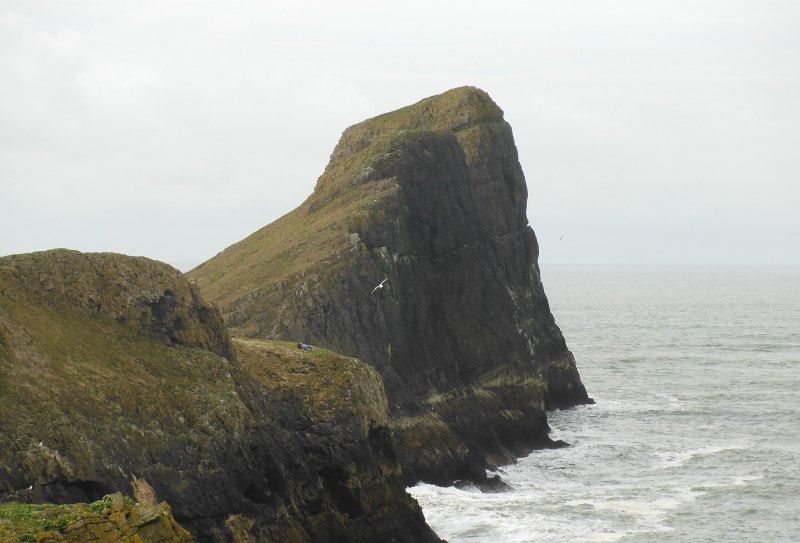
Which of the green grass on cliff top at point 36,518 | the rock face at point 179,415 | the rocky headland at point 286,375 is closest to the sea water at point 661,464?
the rocky headland at point 286,375

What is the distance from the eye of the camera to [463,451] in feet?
169

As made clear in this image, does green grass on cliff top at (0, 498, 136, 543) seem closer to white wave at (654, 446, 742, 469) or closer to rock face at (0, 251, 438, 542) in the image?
rock face at (0, 251, 438, 542)

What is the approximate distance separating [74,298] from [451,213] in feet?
116

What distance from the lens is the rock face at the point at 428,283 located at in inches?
2151

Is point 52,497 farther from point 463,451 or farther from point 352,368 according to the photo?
point 463,451

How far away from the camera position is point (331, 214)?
67.5 m

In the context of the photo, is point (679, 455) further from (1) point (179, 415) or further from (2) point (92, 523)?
(2) point (92, 523)

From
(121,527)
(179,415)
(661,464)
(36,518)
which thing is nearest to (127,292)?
(179,415)

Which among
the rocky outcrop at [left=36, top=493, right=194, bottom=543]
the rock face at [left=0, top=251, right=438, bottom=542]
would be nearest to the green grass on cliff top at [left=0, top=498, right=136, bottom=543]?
the rocky outcrop at [left=36, top=493, right=194, bottom=543]

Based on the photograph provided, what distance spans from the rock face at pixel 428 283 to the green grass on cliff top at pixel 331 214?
150 millimetres

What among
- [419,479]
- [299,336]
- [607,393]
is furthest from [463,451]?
[607,393]

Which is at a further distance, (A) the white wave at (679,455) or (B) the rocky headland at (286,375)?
(A) the white wave at (679,455)

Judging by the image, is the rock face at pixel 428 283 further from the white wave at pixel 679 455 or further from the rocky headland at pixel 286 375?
the white wave at pixel 679 455

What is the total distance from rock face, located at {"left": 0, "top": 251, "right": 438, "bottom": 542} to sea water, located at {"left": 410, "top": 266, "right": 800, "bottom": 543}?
702 centimetres
